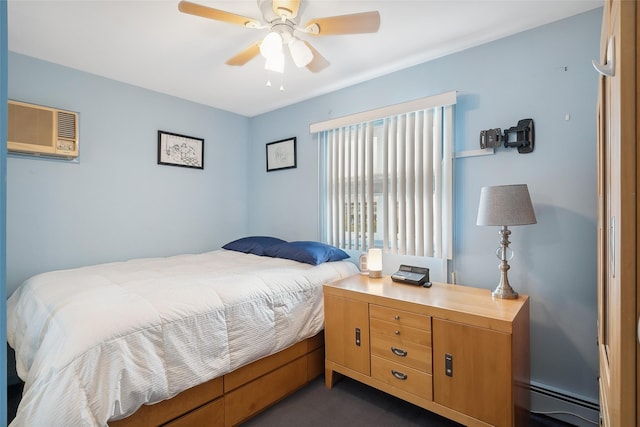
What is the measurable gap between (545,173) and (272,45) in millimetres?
1781

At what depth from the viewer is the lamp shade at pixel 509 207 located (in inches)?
64.4

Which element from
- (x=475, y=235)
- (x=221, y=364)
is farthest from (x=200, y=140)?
(x=475, y=235)

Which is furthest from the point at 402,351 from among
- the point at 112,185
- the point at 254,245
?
the point at 112,185

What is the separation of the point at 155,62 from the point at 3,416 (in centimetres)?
254

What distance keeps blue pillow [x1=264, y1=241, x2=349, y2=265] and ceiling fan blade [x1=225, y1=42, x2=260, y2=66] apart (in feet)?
4.79

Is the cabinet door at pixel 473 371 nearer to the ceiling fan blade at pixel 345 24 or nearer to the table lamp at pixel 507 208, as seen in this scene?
the table lamp at pixel 507 208

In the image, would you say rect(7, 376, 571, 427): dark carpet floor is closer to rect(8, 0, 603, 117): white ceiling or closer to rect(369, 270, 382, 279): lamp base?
rect(369, 270, 382, 279): lamp base

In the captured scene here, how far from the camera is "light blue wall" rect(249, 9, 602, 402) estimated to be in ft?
5.76

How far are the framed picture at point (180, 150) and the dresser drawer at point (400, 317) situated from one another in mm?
2435

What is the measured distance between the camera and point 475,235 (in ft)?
6.99

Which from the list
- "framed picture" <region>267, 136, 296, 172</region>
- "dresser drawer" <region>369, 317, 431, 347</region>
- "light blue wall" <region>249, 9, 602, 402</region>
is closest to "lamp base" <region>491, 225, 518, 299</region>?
"light blue wall" <region>249, 9, 602, 402</region>

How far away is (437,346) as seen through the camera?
1627 millimetres

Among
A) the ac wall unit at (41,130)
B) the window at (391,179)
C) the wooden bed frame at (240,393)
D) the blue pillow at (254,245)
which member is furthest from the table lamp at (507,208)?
the ac wall unit at (41,130)

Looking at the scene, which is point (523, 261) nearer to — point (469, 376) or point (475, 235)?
point (475, 235)
